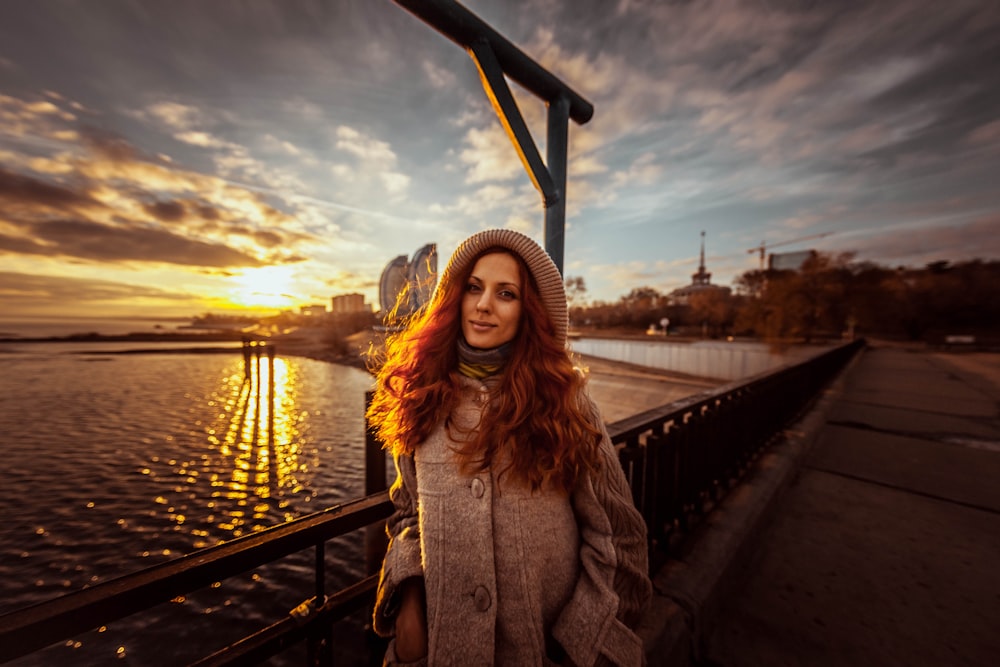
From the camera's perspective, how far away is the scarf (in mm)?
1393

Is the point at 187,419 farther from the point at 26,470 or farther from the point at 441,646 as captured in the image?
the point at 441,646

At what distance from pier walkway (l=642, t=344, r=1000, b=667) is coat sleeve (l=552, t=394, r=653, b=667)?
1.00 m

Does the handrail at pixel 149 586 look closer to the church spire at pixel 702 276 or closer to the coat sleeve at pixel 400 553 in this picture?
the coat sleeve at pixel 400 553

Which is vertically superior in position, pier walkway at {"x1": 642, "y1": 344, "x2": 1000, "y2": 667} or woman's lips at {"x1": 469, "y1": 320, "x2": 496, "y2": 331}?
woman's lips at {"x1": 469, "y1": 320, "x2": 496, "y2": 331}

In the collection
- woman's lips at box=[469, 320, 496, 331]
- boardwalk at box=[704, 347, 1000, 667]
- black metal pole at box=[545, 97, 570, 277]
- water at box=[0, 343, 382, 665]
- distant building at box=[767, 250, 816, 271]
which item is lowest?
water at box=[0, 343, 382, 665]

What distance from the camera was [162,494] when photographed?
9461mm

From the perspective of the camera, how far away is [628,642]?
122cm

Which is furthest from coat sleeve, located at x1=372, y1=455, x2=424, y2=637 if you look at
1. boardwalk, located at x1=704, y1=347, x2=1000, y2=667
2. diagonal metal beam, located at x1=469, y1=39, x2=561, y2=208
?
boardwalk, located at x1=704, y1=347, x2=1000, y2=667

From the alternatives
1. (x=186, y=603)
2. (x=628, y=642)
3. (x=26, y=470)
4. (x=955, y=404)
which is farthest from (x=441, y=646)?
(x=26, y=470)

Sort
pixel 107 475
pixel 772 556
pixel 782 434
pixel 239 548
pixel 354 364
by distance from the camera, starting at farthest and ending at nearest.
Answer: pixel 354 364 → pixel 107 475 → pixel 782 434 → pixel 772 556 → pixel 239 548

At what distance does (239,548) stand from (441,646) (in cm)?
64

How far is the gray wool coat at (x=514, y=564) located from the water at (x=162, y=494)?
17.7 feet

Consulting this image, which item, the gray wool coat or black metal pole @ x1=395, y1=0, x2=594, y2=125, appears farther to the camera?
black metal pole @ x1=395, y1=0, x2=594, y2=125

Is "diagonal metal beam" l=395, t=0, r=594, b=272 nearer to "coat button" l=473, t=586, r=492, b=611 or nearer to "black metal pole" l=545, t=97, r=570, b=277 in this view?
"black metal pole" l=545, t=97, r=570, b=277
